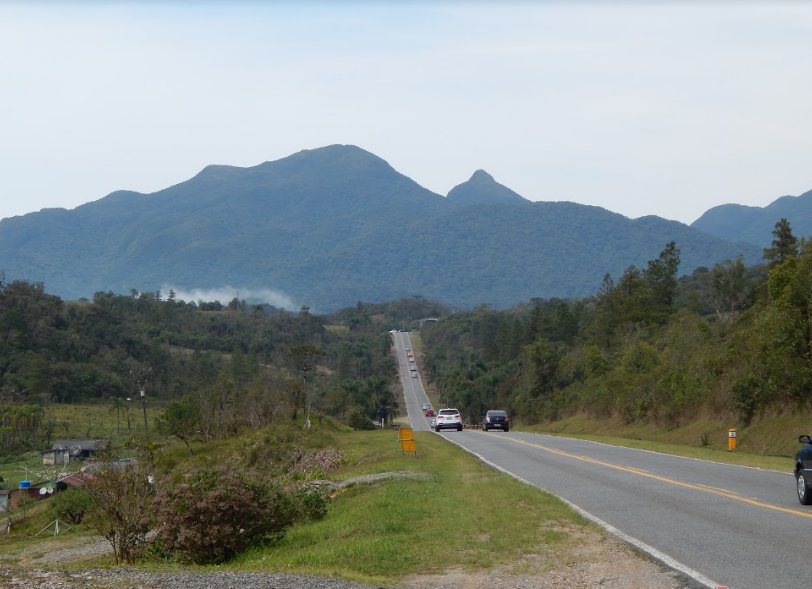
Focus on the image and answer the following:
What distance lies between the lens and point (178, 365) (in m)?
108

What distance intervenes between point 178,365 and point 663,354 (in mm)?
71097

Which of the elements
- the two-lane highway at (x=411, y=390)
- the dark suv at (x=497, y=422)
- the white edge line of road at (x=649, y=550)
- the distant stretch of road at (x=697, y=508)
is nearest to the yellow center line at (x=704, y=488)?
the distant stretch of road at (x=697, y=508)

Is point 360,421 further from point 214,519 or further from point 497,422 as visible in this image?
point 214,519

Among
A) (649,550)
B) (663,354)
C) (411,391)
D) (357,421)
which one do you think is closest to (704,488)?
(649,550)

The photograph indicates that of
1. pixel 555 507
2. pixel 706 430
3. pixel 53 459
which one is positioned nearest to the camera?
pixel 555 507

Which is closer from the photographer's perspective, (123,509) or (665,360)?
(123,509)

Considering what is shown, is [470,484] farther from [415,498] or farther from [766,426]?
[766,426]

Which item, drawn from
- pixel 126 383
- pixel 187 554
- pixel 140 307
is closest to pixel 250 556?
pixel 187 554

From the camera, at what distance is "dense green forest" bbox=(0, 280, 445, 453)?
50.3 meters

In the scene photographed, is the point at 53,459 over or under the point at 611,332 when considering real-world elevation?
under

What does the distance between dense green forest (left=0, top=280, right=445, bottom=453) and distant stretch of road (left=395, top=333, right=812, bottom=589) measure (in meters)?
25.4

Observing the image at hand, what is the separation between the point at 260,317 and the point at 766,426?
448ft

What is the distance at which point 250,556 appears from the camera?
13047mm

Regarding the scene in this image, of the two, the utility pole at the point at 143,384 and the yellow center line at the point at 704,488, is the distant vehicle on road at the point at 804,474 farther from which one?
the utility pole at the point at 143,384
